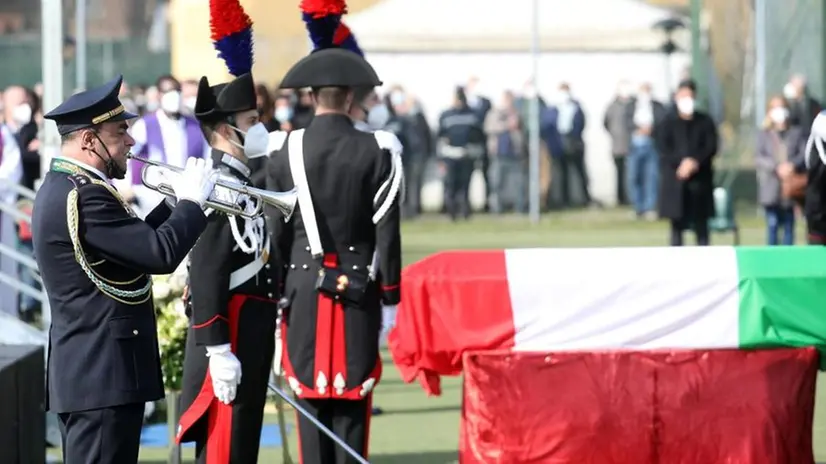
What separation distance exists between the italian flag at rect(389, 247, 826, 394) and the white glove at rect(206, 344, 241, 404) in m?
1.29

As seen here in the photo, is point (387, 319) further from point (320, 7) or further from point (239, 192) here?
point (239, 192)

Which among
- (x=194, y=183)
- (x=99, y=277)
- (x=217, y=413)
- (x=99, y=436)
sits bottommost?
(x=217, y=413)

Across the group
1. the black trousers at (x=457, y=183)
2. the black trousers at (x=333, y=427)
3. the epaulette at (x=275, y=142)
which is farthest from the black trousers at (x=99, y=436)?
the black trousers at (x=457, y=183)

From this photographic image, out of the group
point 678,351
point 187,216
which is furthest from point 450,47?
point 187,216

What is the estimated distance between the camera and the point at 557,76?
26578 mm

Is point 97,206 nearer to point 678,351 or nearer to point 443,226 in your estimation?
point 678,351

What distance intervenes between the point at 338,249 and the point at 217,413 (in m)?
0.89

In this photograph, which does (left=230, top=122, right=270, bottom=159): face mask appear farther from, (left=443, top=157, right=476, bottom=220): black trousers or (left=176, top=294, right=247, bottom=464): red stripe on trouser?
(left=443, top=157, right=476, bottom=220): black trousers

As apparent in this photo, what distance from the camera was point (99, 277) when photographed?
5.36 metres

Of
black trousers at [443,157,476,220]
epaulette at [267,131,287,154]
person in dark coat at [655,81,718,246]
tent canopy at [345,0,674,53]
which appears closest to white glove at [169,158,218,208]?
epaulette at [267,131,287,154]

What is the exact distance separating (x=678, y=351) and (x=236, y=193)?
227 centimetres

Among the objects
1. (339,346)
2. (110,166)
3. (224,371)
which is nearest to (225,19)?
(339,346)

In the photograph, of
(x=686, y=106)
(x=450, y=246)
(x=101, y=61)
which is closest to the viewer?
(x=686, y=106)

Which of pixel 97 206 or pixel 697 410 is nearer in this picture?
pixel 97 206
